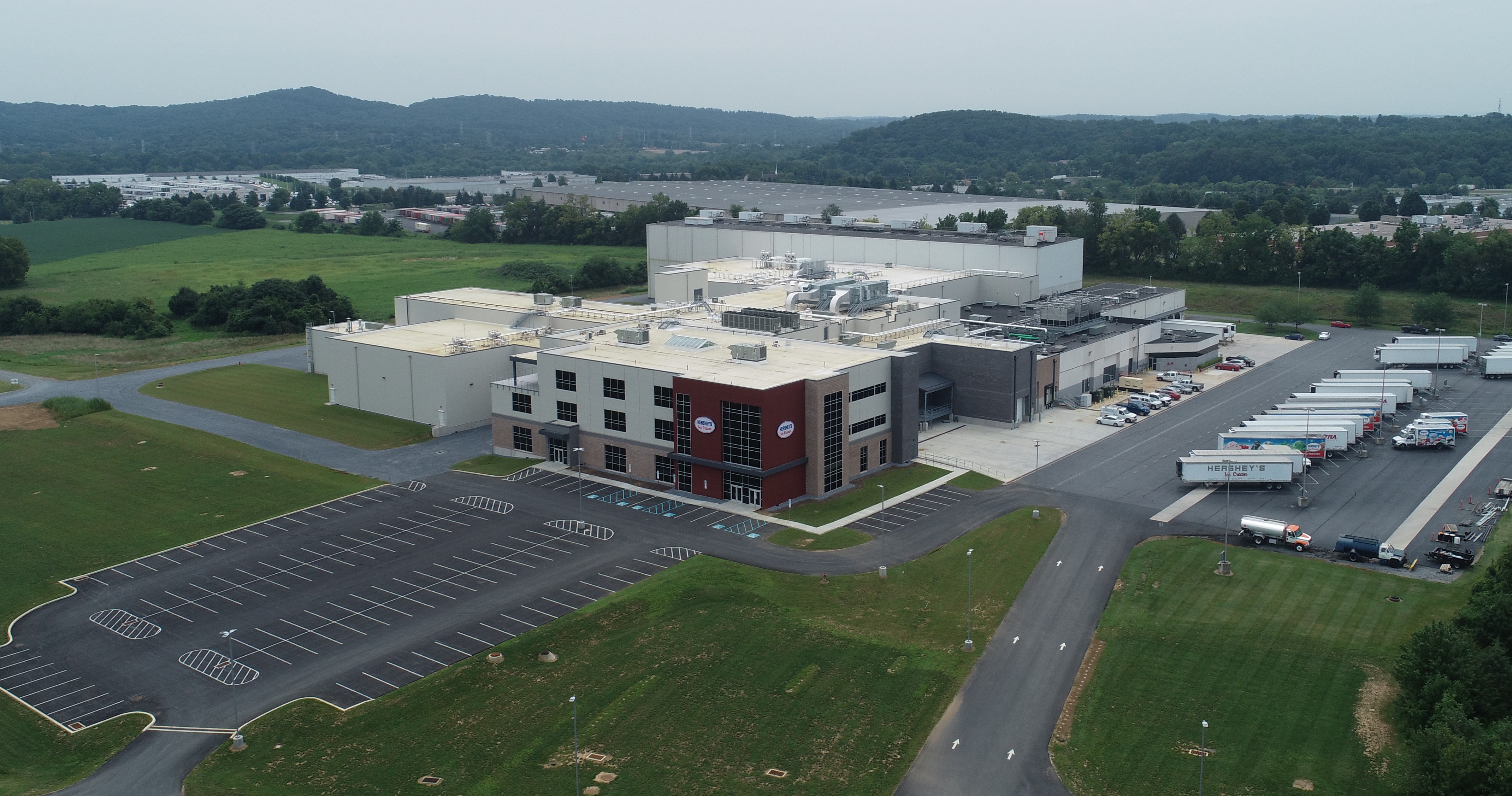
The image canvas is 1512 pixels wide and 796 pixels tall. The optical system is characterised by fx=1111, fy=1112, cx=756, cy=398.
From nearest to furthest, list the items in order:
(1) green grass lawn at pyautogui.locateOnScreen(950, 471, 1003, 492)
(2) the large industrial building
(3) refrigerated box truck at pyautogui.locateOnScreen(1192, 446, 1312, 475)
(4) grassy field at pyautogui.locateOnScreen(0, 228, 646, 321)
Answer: (2) the large industrial building
(3) refrigerated box truck at pyautogui.locateOnScreen(1192, 446, 1312, 475)
(1) green grass lawn at pyautogui.locateOnScreen(950, 471, 1003, 492)
(4) grassy field at pyautogui.locateOnScreen(0, 228, 646, 321)

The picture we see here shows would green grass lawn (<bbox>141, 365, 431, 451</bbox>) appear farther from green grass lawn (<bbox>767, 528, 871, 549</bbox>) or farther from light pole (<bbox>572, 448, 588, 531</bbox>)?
green grass lawn (<bbox>767, 528, 871, 549</bbox>)

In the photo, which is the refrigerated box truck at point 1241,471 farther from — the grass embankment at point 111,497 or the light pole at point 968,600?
the grass embankment at point 111,497

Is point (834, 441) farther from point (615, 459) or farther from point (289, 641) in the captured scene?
point (289, 641)

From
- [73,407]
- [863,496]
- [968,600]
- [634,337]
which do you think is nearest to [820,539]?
[863,496]

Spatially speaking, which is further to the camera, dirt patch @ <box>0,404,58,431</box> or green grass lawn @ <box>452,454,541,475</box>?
dirt patch @ <box>0,404,58,431</box>

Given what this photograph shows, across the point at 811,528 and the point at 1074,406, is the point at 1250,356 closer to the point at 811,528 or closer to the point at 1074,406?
the point at 1074,406

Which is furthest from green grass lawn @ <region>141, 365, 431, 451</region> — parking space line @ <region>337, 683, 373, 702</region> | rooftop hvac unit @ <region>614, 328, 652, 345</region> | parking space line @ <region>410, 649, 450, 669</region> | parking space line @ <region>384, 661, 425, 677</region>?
parking space line @ <region>337, 683, 373, 702</region>

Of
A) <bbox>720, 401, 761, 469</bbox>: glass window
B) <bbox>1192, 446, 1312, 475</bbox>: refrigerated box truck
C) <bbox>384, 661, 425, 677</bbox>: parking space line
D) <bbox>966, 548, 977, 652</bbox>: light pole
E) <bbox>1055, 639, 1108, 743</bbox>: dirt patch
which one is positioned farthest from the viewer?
<bbox>1192, 446, 1312, 475</bbox>: refrigerated box truck
